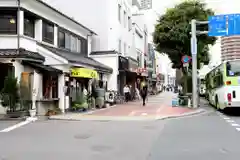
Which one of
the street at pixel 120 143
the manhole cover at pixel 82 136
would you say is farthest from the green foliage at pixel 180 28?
the manhole cover at pixel 82 136

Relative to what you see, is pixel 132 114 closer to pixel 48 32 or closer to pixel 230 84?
pixel 230 84

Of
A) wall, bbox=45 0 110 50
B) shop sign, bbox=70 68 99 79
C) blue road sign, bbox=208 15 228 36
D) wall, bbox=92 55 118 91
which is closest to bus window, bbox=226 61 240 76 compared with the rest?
blue road sign, bbox=208 15 228 36

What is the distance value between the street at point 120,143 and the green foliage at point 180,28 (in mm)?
14687

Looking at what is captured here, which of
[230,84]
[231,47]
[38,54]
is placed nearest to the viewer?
[230,84]

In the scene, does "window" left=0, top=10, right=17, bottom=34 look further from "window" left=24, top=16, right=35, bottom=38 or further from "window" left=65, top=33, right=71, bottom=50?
"window" left=65, top=33, right=71, bottom=50

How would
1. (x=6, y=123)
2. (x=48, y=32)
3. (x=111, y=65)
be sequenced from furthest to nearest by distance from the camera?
(x=111, y=65) → (x=48, y=32) → (x=6, y=123)

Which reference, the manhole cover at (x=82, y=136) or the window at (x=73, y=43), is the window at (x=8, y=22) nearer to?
the window at (x=73, y=43)

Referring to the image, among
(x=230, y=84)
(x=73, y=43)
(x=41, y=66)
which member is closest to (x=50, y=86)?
(x=41, y=66)

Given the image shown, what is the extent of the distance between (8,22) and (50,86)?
14.0 feet

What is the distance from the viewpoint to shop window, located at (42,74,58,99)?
1798 cm

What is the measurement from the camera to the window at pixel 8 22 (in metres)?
16.9

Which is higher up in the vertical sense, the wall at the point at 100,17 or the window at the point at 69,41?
the wall at the point at 100,17

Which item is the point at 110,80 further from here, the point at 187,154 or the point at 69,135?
the point at 187,154

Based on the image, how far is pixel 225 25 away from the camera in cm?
2088
